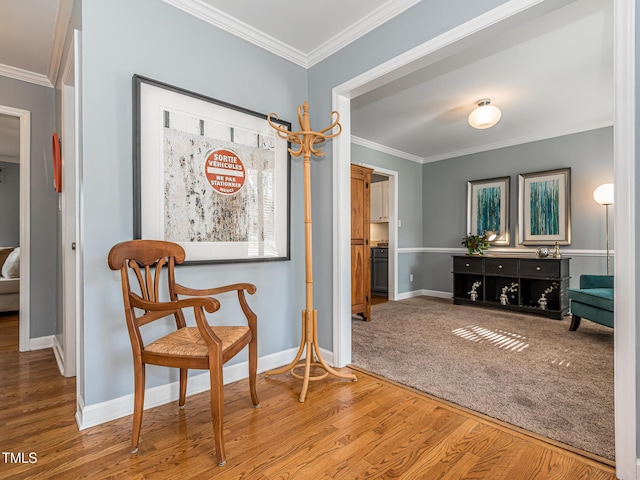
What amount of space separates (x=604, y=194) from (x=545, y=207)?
0.73m

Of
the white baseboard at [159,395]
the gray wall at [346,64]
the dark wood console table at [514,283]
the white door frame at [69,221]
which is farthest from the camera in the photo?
A: the dark wood console table at [514,283]

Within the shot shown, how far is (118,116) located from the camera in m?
1.87

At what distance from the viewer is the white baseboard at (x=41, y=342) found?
9.88 ft

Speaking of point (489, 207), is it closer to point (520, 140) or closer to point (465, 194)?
point (465, 194)

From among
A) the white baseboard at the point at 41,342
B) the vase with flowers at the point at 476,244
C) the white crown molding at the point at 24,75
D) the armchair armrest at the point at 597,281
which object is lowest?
the white baseboard at the point at 41,342

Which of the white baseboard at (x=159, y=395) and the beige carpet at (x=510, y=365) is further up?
the white baseboard at (x=159, y=395)

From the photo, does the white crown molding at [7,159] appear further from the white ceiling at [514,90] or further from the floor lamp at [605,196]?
the floor lamp at [605,196]

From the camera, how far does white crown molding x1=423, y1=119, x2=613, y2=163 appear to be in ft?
14.1

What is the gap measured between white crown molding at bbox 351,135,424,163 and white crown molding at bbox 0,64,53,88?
3.42 metres

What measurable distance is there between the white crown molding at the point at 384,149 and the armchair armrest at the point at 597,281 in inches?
121

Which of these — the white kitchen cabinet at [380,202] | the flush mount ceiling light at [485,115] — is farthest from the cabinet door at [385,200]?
the flush mount ceiling light at [485,115]

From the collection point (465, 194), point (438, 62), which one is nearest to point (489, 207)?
point (465, 194)

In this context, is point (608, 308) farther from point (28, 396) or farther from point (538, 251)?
point (28, 396)

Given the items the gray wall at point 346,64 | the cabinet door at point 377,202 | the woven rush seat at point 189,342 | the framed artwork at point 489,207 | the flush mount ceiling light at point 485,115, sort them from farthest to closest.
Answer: the cabinet door at point 377,202 → the framed artwork at point 489,207 → the flush mount ceiling light at point 485,115 → the gray wall at point 346,64 → the woven rush seat at point 189,342
